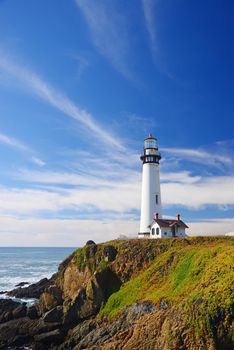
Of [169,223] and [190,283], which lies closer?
[190,283]

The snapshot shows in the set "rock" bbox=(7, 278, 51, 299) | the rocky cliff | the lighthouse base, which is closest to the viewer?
the rocky cliff

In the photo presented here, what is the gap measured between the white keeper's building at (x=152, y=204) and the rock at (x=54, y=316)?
13.8 meters

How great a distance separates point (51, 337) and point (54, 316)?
297 centimetres

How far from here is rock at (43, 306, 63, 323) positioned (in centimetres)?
3114

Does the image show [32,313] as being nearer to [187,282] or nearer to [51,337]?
[51,337]

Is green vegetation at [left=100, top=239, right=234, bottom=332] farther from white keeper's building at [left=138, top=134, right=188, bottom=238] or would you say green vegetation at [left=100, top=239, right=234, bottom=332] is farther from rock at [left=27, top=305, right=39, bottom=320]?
rock at [left=27, top=305, right=39, bottom=320]

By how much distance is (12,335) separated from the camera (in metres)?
30.4

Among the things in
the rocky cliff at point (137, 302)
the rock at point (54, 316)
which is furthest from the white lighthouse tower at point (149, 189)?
the rock at point (54, 316)

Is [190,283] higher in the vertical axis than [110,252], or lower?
lower

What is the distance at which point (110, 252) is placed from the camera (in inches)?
1427

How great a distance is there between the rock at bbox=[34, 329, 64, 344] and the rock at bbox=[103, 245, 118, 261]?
29.7 feet

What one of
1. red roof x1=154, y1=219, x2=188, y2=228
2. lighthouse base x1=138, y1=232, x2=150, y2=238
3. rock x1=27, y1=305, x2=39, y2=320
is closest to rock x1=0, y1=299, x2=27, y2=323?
rock x1=27, y1=305, x2=39, y2=320

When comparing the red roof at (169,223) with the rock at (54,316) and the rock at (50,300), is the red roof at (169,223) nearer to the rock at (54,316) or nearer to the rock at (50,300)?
the rock at (50,300)

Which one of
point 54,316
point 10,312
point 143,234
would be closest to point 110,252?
point 143,234
